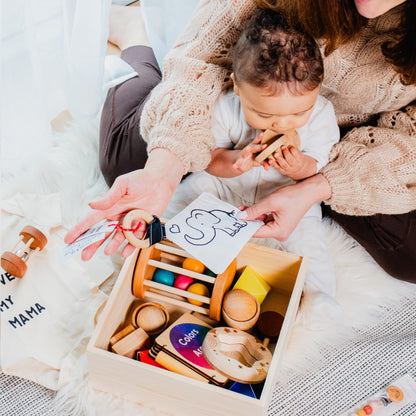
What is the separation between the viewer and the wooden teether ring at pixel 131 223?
793 mm

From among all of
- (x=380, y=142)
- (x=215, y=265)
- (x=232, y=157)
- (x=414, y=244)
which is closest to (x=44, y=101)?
(x=232, y=157)

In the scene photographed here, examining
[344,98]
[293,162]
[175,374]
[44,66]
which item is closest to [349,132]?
[344,98]

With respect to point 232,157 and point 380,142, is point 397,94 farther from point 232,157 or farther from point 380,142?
point 232,157

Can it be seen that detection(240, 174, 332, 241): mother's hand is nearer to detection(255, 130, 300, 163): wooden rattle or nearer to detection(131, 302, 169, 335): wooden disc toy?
detection(255, 130, 300, 163): wooden rattle

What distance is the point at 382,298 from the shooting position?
3.54ft

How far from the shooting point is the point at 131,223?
0.81 metres

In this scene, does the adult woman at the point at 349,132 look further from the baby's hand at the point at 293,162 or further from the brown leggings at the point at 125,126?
the brown leggings at the point at 125,126

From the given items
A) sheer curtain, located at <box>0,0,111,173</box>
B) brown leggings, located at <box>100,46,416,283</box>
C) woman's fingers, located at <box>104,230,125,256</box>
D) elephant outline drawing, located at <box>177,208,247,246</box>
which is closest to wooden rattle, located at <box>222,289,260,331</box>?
elephant outline drawing, located at <box>177,208,247,246</box>

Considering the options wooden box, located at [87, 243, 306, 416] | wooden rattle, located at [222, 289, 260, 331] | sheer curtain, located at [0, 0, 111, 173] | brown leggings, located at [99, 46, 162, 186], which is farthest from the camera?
brown leggings, located at [99, 46, 162, 186]

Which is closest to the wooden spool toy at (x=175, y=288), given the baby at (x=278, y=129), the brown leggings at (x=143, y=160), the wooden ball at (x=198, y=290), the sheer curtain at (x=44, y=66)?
the wooden ball at (x=198, y=290)

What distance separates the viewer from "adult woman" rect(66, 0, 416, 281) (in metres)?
0.89

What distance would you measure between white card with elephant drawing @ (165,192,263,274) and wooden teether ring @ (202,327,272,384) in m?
0.12

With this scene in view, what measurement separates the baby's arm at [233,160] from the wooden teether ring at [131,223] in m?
0.22

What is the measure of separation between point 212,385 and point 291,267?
31 centimetres
